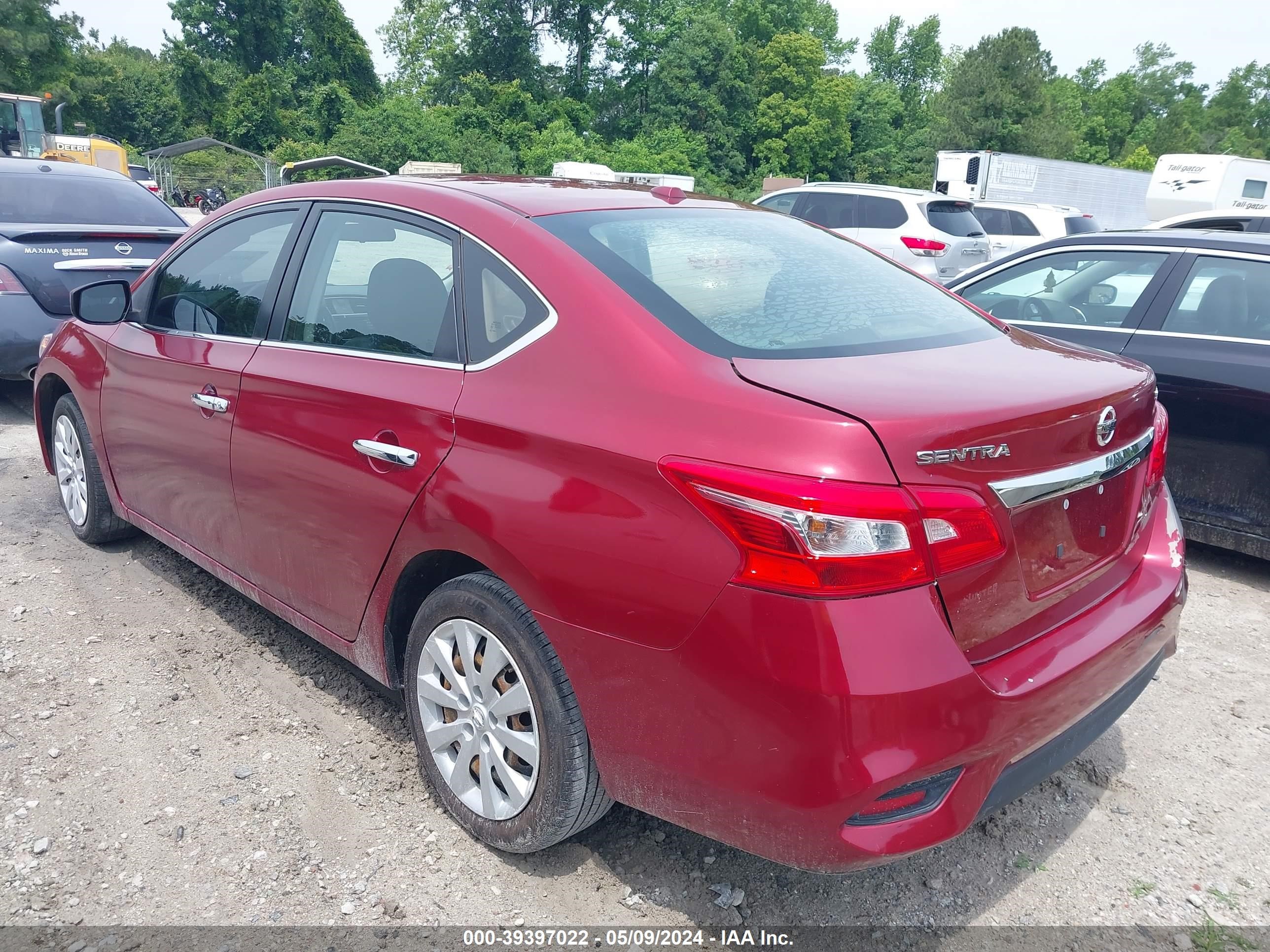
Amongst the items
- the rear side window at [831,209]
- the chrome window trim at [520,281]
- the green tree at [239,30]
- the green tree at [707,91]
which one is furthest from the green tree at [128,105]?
the chrome window trim at [520,281]

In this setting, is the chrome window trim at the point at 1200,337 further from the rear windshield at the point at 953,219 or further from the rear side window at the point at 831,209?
the rear side window at the point at 831,209

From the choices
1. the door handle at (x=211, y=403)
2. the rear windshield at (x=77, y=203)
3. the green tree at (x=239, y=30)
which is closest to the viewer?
the door handle at (x=211, y=403)

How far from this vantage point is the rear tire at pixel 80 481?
14.1ft

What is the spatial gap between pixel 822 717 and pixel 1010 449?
2.17 feet

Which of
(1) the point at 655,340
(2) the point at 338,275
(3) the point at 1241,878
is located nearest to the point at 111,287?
(2) the point at 338,275

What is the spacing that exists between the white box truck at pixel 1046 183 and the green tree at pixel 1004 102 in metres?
27.0

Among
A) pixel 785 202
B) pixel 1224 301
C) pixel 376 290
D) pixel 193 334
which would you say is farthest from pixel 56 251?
pixel 785 202

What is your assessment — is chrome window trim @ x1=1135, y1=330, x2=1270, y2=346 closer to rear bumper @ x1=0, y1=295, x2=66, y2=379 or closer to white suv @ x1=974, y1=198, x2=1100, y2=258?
rear bumper @ x1=0, y1=295, x2=66, y2=379

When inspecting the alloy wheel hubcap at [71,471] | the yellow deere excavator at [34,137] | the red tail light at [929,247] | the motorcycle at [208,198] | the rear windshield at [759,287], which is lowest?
the motorcycle at [208,198]

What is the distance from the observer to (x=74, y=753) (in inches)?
116

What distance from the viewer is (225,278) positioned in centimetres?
348

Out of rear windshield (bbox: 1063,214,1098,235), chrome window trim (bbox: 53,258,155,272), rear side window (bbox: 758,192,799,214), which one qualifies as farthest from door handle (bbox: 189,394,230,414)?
rear windshield (bbox: 1063,214,1098,235)

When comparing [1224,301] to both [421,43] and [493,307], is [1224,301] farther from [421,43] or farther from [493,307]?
[421,43]

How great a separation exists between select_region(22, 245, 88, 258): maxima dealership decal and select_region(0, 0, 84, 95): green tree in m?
53.5
